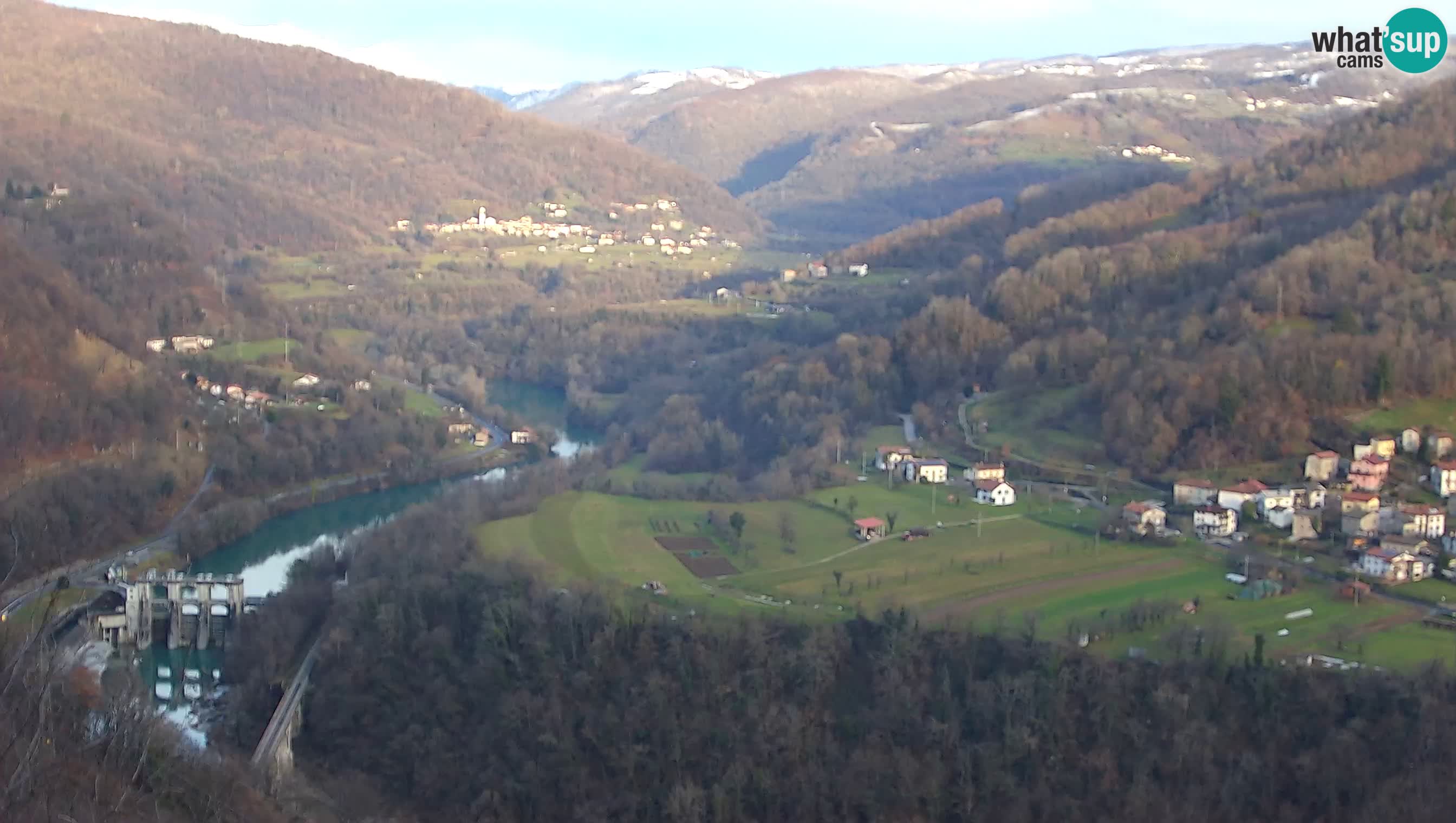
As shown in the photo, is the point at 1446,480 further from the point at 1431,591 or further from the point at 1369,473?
the point at 1431,591

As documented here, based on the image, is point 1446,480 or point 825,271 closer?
point 1446,480

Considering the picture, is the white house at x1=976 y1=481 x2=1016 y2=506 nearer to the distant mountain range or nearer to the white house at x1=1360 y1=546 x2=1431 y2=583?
the white house at x1=1360 y1=546 x2=1431 y2=583

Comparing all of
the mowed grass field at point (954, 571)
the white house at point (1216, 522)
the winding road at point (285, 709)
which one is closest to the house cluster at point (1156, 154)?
the mowed grass field at point (954, 571)

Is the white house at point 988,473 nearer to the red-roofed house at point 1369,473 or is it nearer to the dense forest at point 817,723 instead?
the red-roofed house at point 1369,473

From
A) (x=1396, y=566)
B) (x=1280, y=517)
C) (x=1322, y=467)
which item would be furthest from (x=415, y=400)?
(x=1396, y=566)

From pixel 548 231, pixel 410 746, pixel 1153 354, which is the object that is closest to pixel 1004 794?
pixel 410 746
